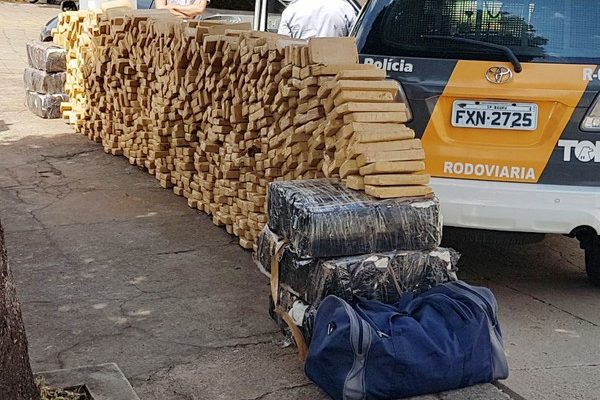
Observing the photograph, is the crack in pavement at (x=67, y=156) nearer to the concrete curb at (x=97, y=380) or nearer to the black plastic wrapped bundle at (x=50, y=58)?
the black plastic wrapped bundle at (x=50, y=58)

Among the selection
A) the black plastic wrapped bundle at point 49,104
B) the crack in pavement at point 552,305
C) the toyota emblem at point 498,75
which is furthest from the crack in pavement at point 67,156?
the toyota emblem at point 498,75

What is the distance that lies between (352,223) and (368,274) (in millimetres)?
252

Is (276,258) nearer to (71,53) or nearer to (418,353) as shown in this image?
(418,353)

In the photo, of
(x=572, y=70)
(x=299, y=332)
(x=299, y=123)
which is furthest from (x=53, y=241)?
(x=572, y=70)

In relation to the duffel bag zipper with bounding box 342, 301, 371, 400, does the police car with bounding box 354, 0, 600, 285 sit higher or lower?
higher

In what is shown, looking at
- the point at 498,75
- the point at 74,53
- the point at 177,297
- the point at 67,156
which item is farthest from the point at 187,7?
the point at 498,75

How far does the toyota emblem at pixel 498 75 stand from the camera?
16.8ft

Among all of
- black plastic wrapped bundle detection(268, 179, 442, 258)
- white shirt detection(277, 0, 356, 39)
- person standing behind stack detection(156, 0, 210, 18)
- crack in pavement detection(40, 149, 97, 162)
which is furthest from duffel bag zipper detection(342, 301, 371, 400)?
crack in pavement detection(40, 149, 97, 162)

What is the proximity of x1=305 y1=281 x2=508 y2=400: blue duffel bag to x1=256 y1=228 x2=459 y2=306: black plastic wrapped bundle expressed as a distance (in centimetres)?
12

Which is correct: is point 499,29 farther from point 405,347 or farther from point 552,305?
point 405,347

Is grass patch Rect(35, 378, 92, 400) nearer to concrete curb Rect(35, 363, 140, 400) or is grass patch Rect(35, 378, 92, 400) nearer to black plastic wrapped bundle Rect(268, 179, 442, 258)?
concrete curb Rect(35, 363, 140, 400)

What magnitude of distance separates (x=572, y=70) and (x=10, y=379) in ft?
11.3

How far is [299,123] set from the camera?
212 inches

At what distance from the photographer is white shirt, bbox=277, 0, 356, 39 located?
678 centimetres
